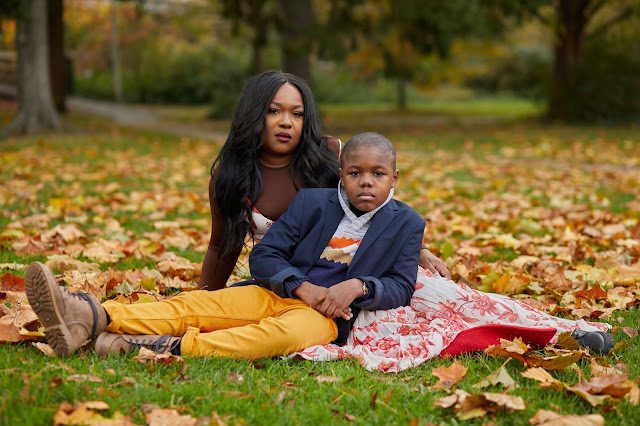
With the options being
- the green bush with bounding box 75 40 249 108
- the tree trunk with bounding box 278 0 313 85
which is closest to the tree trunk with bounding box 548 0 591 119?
the tree trunk with bounding box 278 0 313 85

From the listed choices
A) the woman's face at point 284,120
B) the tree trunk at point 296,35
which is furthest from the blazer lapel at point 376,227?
the tree trunk at point 296,35

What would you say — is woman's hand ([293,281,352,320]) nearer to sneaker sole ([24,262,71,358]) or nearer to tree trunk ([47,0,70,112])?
sneaker sole ([24,262,71,358])

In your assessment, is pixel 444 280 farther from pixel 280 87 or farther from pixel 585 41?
pixel 585 41

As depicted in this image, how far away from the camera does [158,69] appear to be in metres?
36.3

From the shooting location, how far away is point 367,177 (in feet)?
9.74

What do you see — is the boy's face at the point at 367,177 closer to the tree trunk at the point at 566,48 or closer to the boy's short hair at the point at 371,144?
the boy's short hair at the point at 371,144

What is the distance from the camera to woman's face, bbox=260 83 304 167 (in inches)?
130

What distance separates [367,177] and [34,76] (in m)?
12.6

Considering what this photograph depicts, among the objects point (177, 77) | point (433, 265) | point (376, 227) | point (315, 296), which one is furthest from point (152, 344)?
point (177, 77)

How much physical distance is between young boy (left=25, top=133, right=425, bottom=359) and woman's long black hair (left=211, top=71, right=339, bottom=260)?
1.02ft

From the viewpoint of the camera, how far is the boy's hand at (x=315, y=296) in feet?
9.34

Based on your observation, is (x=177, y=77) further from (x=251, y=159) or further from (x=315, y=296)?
(x=315, y=296)

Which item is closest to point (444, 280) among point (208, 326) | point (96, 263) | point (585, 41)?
point (208, 326)

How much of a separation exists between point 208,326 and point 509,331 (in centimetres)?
129
